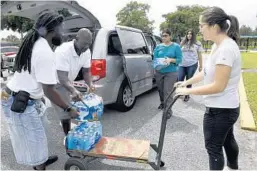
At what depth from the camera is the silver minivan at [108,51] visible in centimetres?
452

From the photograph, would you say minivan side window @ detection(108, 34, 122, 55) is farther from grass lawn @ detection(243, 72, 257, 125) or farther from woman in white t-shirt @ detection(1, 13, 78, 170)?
grass lawn @ detection(243, 72, 257, 125)

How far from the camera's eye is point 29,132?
2.65 m

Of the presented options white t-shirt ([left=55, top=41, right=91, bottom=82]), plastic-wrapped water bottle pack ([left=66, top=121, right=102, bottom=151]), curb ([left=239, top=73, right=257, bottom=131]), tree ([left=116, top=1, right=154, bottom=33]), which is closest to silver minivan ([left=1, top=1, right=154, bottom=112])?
white t-shirt ([left=55, top=41, right=91, bottom=82])

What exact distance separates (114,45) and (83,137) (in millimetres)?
2416

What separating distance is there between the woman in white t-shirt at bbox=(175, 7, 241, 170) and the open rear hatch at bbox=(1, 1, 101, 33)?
108 inches

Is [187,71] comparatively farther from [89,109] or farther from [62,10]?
[89,109]

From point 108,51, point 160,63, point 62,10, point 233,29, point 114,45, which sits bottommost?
point 160,63

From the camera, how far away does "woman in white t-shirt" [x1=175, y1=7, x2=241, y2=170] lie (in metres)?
2.23

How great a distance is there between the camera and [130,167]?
329 centimetres

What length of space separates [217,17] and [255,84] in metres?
7.27

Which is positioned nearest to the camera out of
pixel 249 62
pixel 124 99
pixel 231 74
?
pixel 231 74

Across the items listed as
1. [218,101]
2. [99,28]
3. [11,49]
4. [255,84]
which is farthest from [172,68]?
[11,49]

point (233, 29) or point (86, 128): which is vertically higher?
point (233, 29)

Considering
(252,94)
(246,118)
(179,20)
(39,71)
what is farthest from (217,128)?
(179,20)
